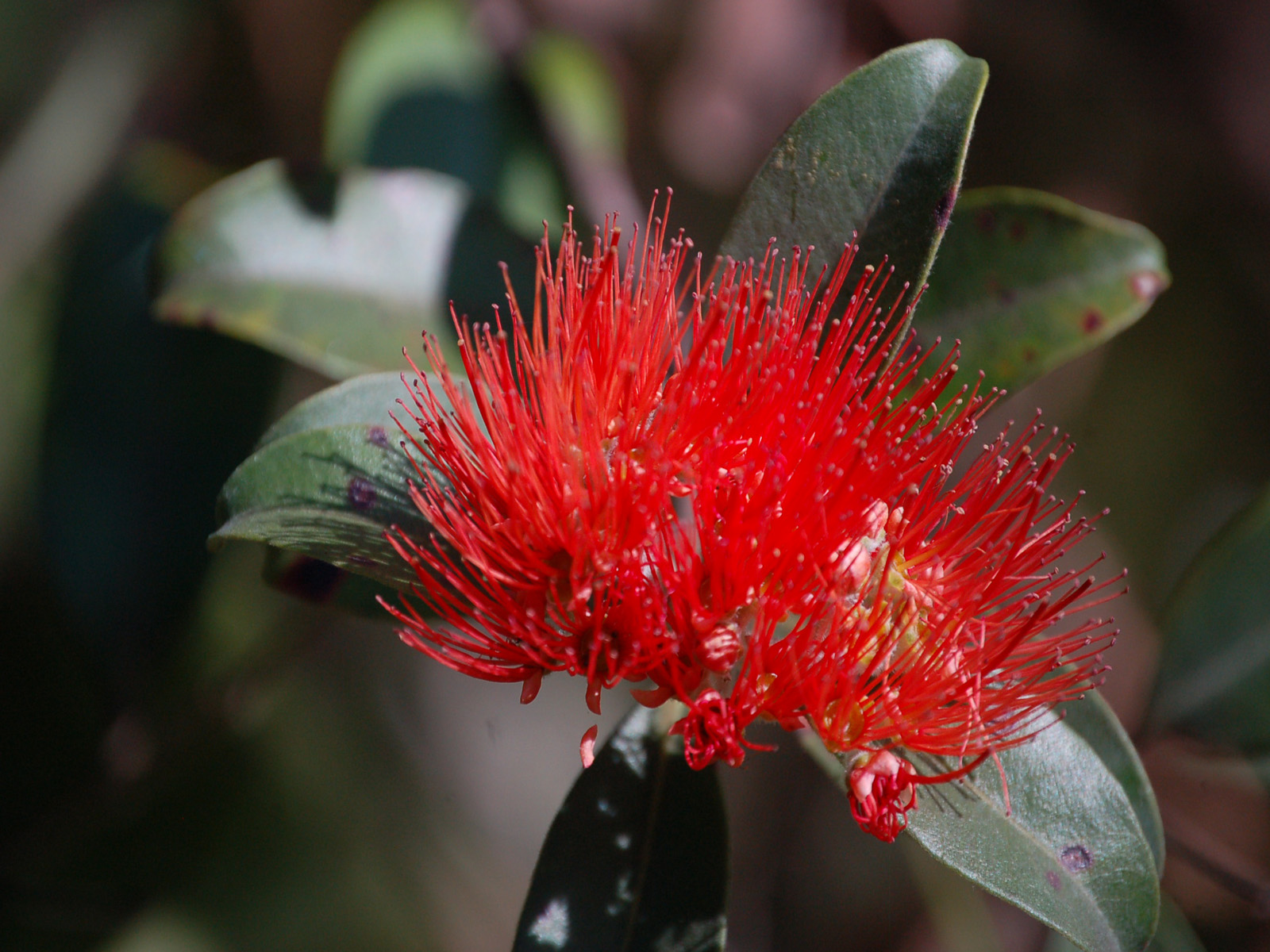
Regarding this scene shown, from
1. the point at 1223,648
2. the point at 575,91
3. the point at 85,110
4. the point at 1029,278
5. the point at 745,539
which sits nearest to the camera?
the point at 745,539

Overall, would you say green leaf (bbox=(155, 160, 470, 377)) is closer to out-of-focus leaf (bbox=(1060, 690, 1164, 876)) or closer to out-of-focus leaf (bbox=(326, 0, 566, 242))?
out-of-focus leaf (bbox=(326, 0, 566, 242))

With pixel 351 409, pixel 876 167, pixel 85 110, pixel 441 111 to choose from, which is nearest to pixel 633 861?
pixel 351 409

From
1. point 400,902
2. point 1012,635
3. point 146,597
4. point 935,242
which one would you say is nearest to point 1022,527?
point 1012,635

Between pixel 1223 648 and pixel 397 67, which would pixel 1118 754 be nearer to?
pixel 1223 648

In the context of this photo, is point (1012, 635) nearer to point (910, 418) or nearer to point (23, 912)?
point (910, 418)

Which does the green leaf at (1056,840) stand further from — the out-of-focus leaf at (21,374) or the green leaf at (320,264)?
the out-of-focus leaf at (21,374)

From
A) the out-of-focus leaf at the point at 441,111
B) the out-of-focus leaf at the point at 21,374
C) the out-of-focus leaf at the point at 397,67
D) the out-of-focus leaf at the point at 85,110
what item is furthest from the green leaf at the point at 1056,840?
the out-of-focus leaf at the point at 85,110
